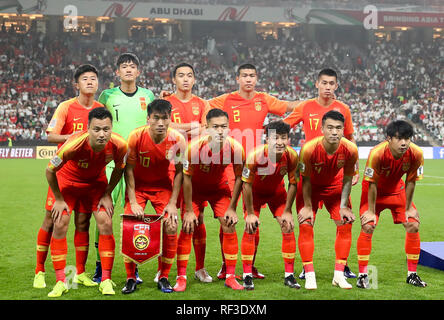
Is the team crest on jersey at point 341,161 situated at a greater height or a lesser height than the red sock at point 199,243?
greater

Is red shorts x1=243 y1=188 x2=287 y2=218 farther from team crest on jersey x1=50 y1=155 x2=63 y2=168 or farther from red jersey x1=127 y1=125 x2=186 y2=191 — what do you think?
team crest on jersey x1=50 y1=155 x2=63 y2=168

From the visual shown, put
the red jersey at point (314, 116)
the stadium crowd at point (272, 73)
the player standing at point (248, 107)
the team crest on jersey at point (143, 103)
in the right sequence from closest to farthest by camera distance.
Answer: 1. the team crest on jersey at point (143, 103)
2. the red jersey at point (314, 116)
3. the player standing at point (248, 107)
4. the stadium crowd at point (272, 73)

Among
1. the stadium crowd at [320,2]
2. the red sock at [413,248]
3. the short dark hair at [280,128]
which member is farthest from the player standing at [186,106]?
the stadium crowd at [320,2]

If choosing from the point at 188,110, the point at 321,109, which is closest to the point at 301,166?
the point at 321,109

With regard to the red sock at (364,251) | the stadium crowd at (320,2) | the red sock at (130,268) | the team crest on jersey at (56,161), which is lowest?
the red sock at (130,268)

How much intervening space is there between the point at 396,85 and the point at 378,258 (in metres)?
30.1

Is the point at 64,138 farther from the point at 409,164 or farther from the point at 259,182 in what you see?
the point at 409,164

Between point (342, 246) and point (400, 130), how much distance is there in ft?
4.33

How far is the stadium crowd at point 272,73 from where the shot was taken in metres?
30.0

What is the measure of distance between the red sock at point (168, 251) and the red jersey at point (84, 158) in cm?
86

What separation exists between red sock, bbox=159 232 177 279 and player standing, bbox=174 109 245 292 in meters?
0.13

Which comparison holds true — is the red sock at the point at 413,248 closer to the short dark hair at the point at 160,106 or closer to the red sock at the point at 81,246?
the short dark hair at the point at 160,106

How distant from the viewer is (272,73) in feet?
117

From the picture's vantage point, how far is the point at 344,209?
5566 mm
